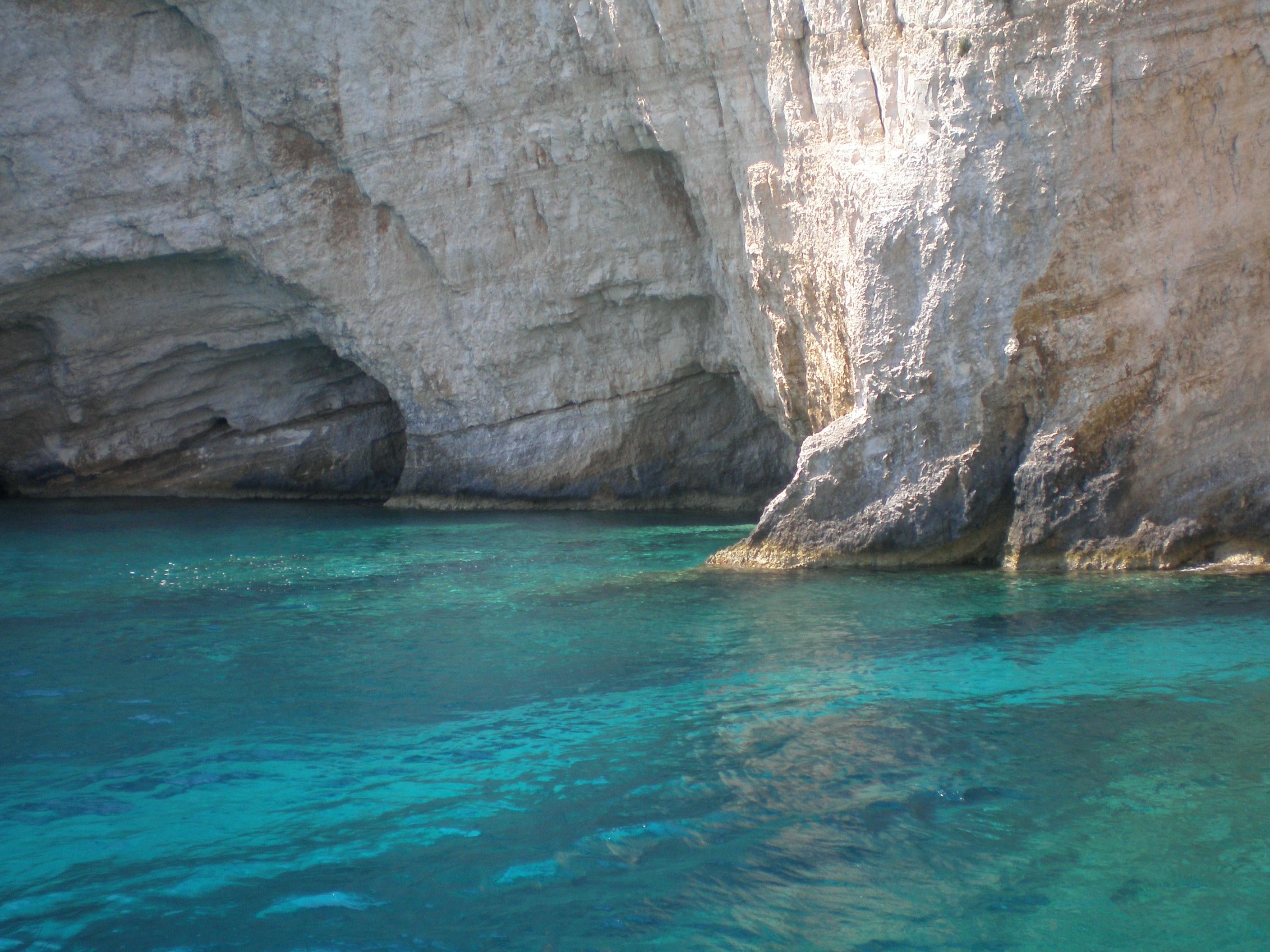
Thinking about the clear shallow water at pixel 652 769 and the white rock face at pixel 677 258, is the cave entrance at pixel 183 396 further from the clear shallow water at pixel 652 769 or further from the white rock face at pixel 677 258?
the clear shallow water at pixel 652 769

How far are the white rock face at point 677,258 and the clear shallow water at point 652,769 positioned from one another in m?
1.22

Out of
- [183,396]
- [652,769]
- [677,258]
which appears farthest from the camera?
[183,396]

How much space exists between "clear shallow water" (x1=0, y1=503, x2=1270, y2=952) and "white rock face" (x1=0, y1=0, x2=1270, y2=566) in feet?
3.99

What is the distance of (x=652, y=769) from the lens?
4.87m

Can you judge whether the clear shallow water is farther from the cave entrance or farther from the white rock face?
the cave entrance

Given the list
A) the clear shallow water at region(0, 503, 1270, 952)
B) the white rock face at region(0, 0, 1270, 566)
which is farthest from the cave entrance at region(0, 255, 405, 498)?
the clear shallow water at region(0, 503, 1270, 952)

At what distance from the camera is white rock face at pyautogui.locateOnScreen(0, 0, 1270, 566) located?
8695 mm

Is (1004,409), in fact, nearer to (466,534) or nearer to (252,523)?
(466,534)

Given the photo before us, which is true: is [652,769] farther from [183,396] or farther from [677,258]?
[183,396]

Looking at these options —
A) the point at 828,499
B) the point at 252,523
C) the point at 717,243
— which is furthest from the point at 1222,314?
the point at 252,523

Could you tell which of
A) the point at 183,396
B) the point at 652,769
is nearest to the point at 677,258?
the point at 183,396

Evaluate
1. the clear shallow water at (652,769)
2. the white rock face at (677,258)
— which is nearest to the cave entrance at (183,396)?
the white rock face at (677,258)

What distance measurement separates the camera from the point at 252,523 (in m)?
14.5

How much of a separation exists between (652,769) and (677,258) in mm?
10526
